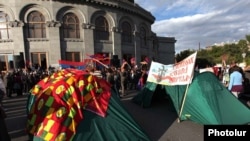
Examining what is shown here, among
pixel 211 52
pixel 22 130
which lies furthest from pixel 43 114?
pixel 211 52

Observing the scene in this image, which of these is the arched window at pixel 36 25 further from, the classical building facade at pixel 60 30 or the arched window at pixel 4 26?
the arched window at pixel 4 26

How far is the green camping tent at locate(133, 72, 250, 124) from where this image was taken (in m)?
7.36

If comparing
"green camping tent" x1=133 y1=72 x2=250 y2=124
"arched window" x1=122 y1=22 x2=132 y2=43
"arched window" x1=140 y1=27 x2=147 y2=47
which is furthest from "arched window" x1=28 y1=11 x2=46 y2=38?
"green camping tent" x1=133 y1=72 x2=250 y2=124

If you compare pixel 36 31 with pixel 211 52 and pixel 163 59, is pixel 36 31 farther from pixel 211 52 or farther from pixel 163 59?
pixel 211 52

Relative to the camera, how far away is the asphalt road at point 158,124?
269 inches

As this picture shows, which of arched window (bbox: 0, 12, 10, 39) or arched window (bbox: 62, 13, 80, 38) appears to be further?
arched window (bbox: 62, 13, 80, 38)

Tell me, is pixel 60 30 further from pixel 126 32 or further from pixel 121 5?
pixel 126 32

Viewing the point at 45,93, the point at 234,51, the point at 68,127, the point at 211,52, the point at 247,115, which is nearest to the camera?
the point at 68,127

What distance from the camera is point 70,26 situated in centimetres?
2881

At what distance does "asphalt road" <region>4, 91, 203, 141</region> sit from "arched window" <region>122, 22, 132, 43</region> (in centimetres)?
2345

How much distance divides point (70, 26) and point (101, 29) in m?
4.06

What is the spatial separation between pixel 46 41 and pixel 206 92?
23.0 meters

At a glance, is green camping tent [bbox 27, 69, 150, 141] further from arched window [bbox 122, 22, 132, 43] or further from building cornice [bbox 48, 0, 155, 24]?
arched window [bbox 122, 22, 132, 43]

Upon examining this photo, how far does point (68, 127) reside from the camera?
17.7ft
